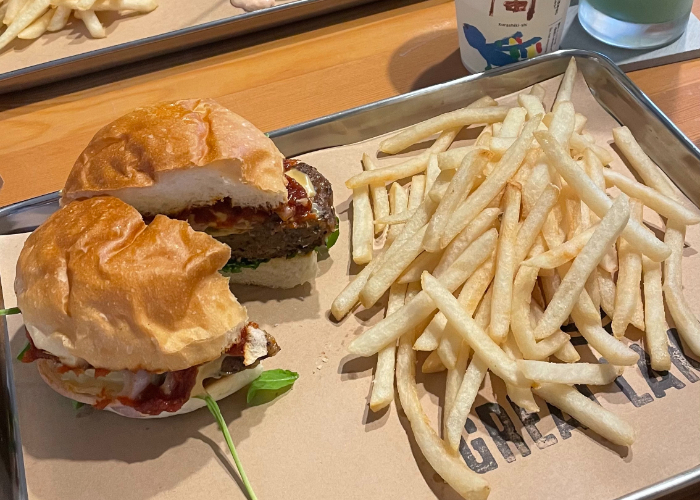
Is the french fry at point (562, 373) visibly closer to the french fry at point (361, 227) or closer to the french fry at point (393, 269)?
the french fry at point (393, 269)

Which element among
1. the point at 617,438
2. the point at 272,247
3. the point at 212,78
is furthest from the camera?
the point at 212,78

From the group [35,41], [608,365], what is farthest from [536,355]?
[35,41]

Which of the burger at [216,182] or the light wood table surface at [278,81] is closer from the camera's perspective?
the burger at [216,182]

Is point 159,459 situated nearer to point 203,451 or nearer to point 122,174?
point 203,451

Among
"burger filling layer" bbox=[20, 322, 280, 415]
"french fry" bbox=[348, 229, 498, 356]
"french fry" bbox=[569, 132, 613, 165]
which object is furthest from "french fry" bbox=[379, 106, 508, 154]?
"burger filling layer" bbox=[20, 322, 280, 415]

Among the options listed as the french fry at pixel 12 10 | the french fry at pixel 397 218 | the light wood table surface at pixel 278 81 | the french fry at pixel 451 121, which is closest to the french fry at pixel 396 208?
the french fry at pixel 397 218

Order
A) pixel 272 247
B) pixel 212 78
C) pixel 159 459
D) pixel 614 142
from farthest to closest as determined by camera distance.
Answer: pixel 212 78, pixel 614 142, pixel 272 247, pixel 159 459
